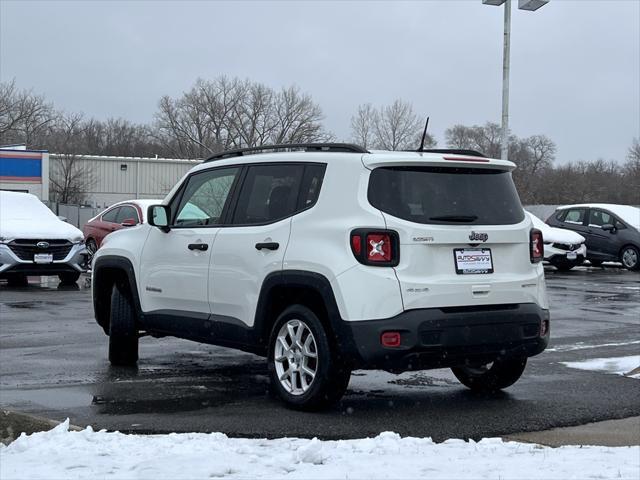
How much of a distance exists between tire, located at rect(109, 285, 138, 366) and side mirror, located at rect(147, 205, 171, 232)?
3.05 feet

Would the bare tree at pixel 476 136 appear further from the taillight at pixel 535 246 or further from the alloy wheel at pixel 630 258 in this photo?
the taillight at pixel 535 246

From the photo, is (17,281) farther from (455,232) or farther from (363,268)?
(455,232)

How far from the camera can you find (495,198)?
6.61m

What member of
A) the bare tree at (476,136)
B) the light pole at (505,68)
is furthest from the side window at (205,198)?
the bare tree at (476,136)

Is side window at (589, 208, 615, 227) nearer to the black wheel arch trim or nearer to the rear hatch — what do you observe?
the rear hatch

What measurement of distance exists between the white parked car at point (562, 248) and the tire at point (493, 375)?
15.6m

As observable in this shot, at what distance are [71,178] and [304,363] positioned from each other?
171 feet

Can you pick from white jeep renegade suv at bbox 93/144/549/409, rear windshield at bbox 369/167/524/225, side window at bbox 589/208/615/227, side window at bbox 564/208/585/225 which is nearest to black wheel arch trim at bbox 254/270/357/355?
white jeep renegade suv at bbox 93/144/549/409

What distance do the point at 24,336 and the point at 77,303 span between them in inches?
143

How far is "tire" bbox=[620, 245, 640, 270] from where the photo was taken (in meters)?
23.6

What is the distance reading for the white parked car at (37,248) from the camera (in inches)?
643

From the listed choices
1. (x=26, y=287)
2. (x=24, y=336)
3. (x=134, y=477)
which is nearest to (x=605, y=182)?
(x=26, y=287)

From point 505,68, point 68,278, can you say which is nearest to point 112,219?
point 68,278

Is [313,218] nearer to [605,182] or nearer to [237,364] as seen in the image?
[237,364]
